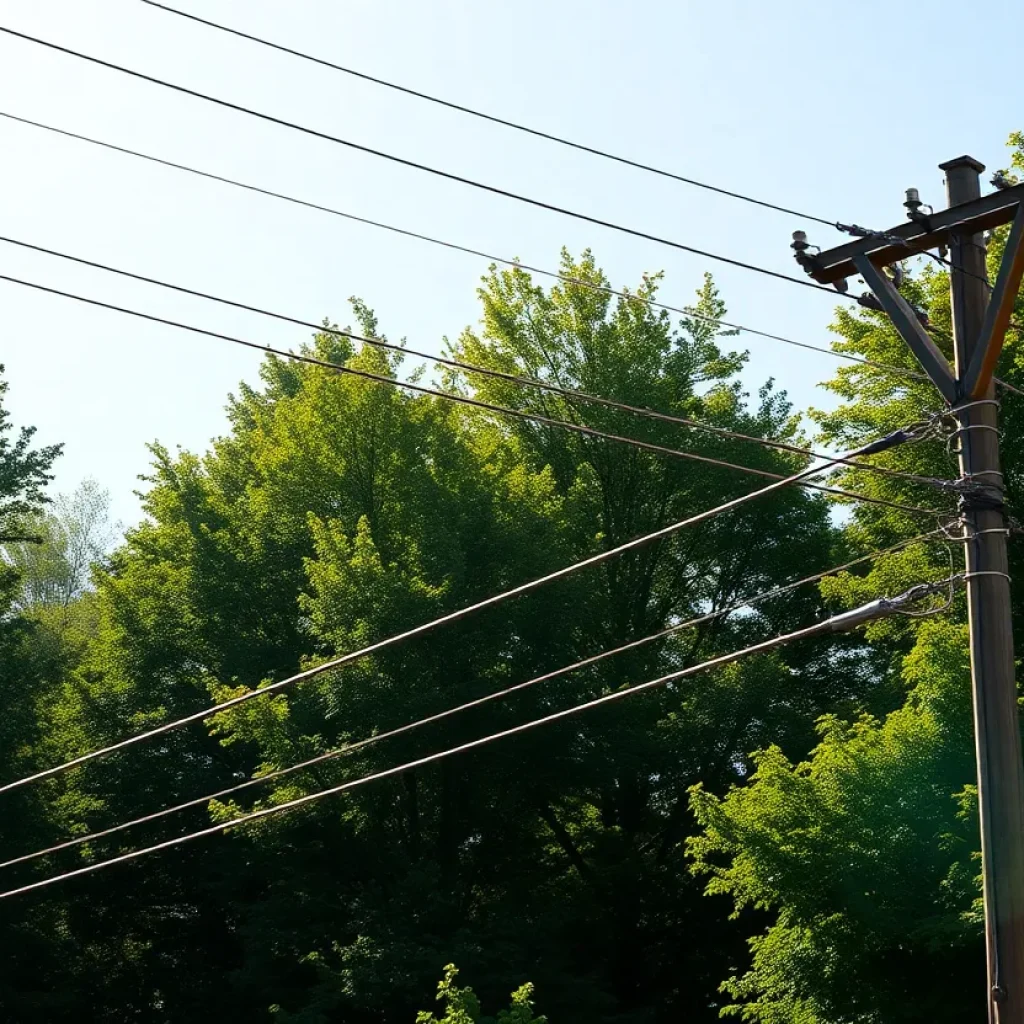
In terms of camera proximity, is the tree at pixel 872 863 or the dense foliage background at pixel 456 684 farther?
the dense foliage background at pixel 456 684

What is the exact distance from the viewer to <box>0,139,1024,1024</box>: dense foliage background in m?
29.5

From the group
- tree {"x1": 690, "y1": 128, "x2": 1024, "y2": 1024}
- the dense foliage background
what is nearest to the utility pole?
tree {"x1": 690, "y1": 128, "x2": 1024, "y2": 1024}

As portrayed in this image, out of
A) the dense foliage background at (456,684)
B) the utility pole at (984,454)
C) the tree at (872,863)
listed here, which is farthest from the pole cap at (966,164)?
the dense foliage background at (456,684)

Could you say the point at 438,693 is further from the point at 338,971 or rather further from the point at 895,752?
the point at 895,752

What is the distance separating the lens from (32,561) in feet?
199

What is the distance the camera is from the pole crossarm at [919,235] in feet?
32.6

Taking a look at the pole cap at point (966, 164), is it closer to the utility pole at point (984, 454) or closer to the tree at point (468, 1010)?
the utility pole at point (984, 454)

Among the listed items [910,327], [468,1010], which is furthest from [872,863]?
[910,327]

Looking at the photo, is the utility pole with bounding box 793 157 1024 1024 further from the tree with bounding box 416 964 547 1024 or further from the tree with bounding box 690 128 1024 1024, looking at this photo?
the tree with bounding box 416 964 547 1024

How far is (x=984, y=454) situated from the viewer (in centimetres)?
972

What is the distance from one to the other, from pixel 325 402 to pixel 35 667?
7.88m

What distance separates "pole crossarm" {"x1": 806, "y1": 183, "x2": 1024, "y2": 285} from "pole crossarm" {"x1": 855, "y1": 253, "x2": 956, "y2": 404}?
0.28 feet

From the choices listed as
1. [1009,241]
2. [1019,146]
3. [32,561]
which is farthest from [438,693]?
[32,561]

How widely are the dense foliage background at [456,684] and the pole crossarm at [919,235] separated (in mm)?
13274
